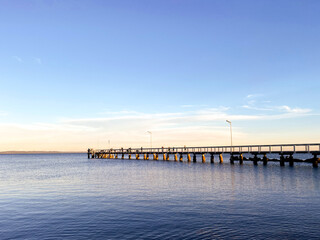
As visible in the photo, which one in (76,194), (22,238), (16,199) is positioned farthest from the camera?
(76,194)

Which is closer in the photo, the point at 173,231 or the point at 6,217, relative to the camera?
the point at 173,231

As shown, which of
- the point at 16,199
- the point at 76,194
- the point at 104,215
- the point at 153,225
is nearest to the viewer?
the point at 153,225

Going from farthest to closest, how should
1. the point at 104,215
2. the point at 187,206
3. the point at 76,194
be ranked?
the point at 76,194 → the point at 187,206 → the point at 104,215

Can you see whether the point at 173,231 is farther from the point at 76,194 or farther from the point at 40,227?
the point at 76,194

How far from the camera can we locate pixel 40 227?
15.3m

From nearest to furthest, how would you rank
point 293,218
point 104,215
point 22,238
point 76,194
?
point 22,238 → point 293,218 → point 104,215 → point 76,194

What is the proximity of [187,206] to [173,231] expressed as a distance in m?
6.11

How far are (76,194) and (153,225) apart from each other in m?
14.3

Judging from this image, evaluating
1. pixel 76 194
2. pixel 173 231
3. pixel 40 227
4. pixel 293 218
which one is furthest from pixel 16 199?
pixel 293 218

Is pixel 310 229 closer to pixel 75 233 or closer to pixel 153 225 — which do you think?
pixel 153 225

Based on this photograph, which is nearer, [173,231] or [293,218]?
[173,231]

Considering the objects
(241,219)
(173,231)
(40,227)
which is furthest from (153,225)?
(40,227)

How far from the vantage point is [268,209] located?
1834 centimetres

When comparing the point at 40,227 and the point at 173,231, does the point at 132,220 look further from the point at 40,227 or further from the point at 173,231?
the point at 40,227
